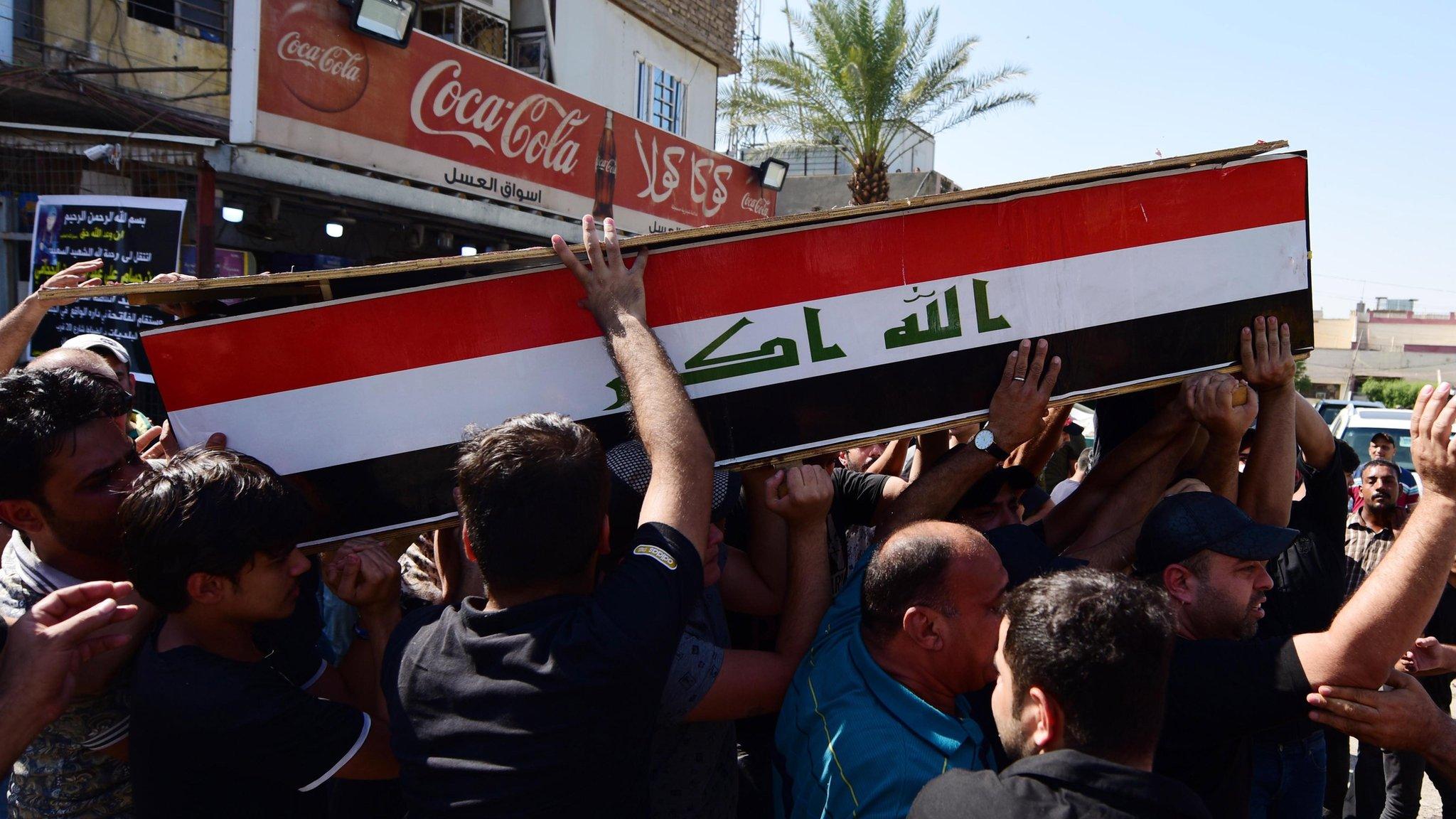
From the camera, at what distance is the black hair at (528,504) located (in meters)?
1.65

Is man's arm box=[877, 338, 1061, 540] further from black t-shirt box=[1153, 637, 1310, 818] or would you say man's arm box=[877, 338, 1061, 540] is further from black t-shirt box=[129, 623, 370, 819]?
black t-shirt box=[129, 623, 370, 819]

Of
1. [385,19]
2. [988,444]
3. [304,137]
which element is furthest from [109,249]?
[988,444]

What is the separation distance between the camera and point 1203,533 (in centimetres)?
229

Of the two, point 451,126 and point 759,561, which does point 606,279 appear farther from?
point 451,126

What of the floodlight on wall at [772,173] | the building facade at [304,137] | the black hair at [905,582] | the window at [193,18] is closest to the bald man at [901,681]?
the black hair at [905,582]

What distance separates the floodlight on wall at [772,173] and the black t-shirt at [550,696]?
40.4 feet

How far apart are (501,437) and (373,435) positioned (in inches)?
29.0

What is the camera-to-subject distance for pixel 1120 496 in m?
2.82

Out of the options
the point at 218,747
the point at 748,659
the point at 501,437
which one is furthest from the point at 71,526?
the point at 748,659

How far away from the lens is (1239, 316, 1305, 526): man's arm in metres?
2.52

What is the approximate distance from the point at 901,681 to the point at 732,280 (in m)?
1.05

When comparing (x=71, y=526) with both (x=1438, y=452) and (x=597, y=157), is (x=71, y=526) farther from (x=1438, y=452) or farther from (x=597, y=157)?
(x=597, y=157)

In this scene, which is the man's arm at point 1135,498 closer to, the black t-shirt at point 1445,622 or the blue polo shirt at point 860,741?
the blue polo shirt at point 860,741

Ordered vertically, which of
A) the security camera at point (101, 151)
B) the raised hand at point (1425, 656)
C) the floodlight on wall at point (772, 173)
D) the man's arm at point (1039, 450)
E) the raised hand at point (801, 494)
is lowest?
the raised hand at point (1425, 656)
